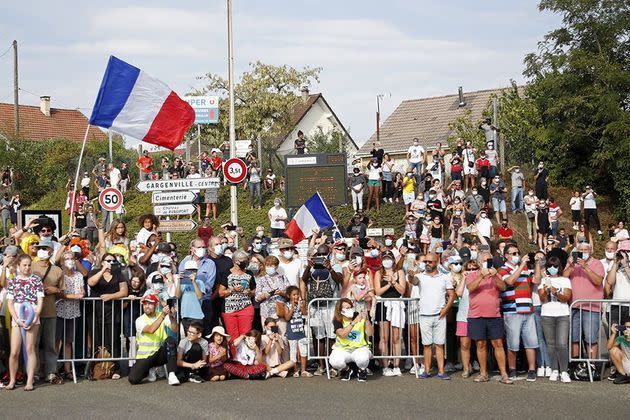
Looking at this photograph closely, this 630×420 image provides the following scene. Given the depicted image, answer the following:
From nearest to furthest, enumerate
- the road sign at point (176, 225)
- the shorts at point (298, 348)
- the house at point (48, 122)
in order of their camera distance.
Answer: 1. the shorts at point (298, 348)
2. the road sign at point (176, 225)
3. the house at point (48, 122)

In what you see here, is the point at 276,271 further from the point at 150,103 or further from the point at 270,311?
the point at 150,103

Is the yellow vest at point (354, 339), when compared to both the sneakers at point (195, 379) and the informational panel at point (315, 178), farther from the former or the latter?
the informational panel at point (315, 178)

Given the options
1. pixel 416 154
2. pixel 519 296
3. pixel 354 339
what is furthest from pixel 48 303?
pixel 416 154

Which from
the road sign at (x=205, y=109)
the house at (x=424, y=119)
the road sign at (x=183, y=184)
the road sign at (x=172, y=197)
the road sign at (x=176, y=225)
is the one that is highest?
the house at (x=424, y=119)

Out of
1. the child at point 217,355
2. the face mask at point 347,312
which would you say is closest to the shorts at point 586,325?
the face mask at point 347,312

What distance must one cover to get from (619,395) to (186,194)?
898 cm

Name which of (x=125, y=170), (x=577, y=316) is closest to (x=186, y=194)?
(x=577, y=316)

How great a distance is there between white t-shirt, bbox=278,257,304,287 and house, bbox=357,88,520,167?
2061 inches

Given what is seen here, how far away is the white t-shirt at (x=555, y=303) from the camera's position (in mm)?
13141

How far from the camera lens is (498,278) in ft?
42.5

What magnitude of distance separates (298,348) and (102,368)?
2588 mm

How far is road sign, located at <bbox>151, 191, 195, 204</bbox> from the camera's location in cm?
1811

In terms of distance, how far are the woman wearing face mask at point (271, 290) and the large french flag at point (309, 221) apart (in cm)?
510

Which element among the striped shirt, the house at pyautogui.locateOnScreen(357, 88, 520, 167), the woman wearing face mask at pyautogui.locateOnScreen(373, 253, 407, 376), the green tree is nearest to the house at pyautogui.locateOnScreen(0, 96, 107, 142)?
the house at pyautogui.locateOnScreen(357, 88, 520, 167)
